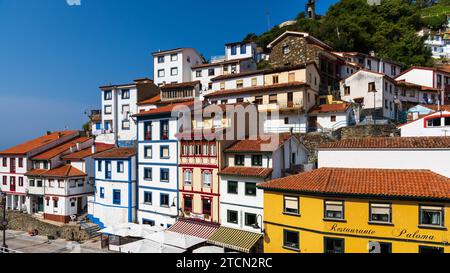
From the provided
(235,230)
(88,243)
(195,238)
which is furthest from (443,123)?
(88,243)

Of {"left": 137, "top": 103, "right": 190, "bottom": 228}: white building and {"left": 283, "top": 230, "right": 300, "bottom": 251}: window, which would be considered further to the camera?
{"left": 137, "top": 103, "right": 190, "bottom": 228}: white building

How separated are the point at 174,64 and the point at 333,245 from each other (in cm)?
5144

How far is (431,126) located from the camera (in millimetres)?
29219

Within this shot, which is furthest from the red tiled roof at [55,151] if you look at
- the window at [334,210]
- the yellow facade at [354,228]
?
the window at [334,210]

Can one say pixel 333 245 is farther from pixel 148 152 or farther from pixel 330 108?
pixel 330 108

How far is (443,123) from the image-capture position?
93.9 feet

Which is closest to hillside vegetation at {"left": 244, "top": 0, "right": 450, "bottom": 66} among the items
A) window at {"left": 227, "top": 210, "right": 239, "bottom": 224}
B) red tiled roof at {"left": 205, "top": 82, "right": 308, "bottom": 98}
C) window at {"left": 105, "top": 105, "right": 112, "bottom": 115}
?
red tiled roof at {"left": 205, "top": 82, "right": 308, "bottom": 98}

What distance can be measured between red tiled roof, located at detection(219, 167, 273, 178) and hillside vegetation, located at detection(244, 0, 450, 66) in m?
52.4

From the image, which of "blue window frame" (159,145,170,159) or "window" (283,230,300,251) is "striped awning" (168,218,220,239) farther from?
"window" (283,230,300,251)

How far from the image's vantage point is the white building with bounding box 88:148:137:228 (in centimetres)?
3456

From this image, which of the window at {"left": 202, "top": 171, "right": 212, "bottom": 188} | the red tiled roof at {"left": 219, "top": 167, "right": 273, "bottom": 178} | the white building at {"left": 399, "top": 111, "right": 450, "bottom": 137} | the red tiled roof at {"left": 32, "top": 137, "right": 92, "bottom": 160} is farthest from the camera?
the red tiled roof at {"left": 32, "top": 137, "right": 92, "bottom": 160}

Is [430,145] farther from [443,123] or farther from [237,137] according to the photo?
[237,137]

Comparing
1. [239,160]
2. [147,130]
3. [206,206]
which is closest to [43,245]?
[147,130]

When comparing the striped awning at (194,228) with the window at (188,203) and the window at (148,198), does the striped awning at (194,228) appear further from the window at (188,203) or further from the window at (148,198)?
the window at (148,198)
